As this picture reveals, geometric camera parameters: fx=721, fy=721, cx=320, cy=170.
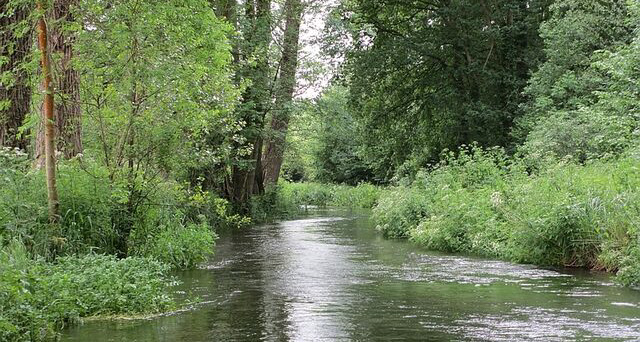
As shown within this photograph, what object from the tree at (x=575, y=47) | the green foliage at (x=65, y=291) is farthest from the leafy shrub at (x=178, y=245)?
the tree at (x=575, y=47)

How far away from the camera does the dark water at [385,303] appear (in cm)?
816

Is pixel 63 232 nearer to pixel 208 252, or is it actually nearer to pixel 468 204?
pixel 208 252

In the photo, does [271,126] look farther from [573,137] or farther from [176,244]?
[176,244]

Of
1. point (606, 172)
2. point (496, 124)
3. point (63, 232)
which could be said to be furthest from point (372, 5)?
point (63, 232)

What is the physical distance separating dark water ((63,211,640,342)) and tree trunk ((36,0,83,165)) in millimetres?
3193

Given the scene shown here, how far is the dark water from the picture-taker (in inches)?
321

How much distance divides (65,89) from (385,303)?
20.5 feet

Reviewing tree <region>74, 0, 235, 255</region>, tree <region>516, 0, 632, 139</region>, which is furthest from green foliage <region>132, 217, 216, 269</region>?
tree <region>516, 0, 632, 139</region>

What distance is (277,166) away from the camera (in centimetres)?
3616

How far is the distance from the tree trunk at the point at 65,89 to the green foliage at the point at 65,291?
9.73 feet

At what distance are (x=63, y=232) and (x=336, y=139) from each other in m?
47.8

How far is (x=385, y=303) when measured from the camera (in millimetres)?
10211

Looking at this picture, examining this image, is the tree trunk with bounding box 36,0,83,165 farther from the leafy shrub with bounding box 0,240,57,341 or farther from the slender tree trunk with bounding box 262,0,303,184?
the slender tree trunk with bounding box 262,0,303,184

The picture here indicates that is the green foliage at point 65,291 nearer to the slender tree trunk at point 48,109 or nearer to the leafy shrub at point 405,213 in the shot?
the slender tree trunk at point 48,109
